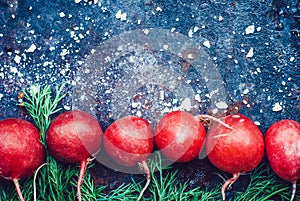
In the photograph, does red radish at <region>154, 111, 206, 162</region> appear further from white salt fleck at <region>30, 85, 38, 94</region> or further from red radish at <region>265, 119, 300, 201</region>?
white salt fleck at <region>30, 85, 38, 94</region>

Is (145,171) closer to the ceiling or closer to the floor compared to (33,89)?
closer to the floor

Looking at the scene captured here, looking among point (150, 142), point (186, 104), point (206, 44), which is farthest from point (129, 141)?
point (206, 44)

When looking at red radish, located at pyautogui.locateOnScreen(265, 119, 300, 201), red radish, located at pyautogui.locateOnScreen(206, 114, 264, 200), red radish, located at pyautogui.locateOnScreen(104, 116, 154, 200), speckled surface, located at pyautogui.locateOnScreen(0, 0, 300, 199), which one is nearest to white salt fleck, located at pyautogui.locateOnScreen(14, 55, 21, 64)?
speckled surface, located at pyautogui.locateOnScreen(0, 0, 300, 199)

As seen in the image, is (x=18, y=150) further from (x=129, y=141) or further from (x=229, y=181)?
(x=229, y=181)

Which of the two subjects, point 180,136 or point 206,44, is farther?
point 206,44

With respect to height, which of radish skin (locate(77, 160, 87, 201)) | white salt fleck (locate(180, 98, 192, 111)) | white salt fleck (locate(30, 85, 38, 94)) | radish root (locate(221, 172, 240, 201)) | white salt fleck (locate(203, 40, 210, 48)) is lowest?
radish root (locate(221, 172, 240, 201))

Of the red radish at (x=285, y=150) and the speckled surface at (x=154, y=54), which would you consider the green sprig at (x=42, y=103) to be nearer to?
the speckled surface at (x=154, y=54)
